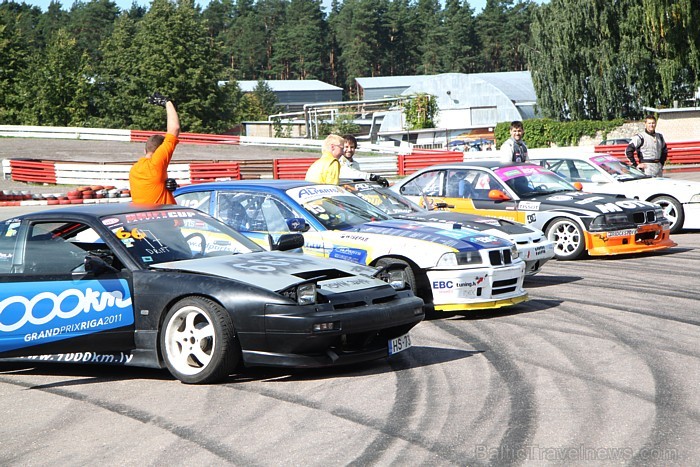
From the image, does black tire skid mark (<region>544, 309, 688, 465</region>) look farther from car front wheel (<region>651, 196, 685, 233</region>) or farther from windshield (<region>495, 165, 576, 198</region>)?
car front wheel (<region>651, 196, 685, 233</region>)

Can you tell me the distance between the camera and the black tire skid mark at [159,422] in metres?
4.76

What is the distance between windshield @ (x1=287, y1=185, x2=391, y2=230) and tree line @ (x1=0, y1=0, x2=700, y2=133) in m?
33.9

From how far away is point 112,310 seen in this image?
6586 mm

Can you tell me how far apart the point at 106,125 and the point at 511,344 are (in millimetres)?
71039

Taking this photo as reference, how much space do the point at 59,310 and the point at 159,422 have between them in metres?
1.65

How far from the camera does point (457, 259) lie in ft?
28.6

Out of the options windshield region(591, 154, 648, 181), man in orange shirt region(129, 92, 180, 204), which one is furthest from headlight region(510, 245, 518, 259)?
windshield region(591, 154, 648, 181)

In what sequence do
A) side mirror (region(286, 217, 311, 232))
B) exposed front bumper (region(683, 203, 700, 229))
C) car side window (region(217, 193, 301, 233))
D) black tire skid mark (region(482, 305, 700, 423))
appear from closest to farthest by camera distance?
black tire skid mark (region(482, 305, 700, 423)) < side mirror (region(286, 217, 311, 232)) < car side window (region(217, 193, 301, 233)) < exposed front bumper (region(683, 203, 700, 229))

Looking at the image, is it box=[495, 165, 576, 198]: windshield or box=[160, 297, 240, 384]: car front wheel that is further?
box=[495, 165, 576, 198]: windshield

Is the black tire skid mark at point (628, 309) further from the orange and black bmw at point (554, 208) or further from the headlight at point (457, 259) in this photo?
the orange and black bmw at point (554, 208)

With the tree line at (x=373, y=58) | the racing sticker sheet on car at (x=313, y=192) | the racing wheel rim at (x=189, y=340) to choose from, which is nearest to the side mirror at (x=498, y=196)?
the racing sticker sheet on car at (x=313, y=192)

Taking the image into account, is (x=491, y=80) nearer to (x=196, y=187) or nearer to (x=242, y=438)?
(x=196, y=187)

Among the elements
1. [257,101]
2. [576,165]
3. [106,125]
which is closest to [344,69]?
[257,101]

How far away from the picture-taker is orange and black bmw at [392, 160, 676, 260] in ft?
40.9
